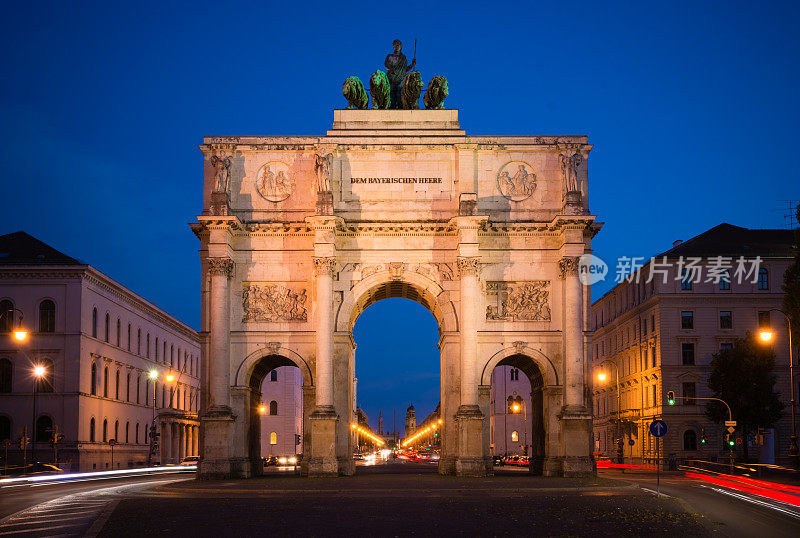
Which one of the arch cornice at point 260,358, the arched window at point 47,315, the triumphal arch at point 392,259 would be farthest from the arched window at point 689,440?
the arched window at point 47,315

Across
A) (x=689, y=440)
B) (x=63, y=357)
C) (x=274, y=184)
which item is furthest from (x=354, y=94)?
(x=689, y=440)

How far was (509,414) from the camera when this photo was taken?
300 ft

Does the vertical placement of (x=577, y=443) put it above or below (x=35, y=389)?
below

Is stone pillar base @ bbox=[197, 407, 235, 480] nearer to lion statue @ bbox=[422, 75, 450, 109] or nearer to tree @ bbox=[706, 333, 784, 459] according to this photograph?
lion statue @ bbox=[422, 75, 450, 109]

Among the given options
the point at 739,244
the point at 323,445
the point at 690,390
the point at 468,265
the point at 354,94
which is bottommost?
the point at 323,445

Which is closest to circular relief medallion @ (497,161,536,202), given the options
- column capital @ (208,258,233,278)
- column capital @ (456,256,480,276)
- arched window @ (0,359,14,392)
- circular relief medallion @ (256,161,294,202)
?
column capital @ (456,256,480,276)

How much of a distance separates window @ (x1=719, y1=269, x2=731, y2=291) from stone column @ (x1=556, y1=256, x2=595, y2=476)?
28.7 m

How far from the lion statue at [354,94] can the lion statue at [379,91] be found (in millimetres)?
417

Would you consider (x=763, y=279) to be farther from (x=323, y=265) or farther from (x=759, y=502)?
(x=759, y=502)

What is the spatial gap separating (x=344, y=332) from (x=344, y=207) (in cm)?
549

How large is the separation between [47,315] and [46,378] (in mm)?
3928

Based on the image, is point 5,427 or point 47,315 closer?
point 5,427

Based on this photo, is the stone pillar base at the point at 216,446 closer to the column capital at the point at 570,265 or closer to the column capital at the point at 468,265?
the column capital at the point at 468,265

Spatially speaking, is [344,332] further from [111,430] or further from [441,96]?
[111,430]
